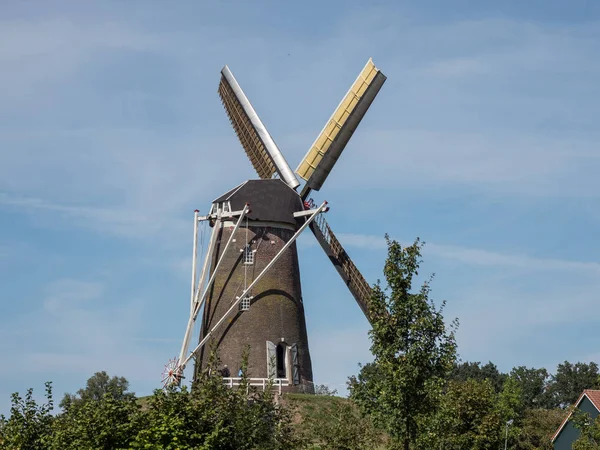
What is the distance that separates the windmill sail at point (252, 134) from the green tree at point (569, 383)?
1936 inches

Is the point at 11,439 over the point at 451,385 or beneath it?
beneath

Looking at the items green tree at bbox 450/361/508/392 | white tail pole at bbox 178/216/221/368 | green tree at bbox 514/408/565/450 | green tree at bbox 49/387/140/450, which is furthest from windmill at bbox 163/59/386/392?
green tree at bbox 450/361/508/392

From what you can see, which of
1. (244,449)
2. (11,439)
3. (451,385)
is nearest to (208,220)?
(451,385)

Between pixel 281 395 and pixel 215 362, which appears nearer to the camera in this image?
pixel 215 362

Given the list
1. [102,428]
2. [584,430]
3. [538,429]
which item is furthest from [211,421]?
[538,429]

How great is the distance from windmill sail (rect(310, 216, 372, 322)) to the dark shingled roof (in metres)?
2.20

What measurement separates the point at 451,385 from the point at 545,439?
14.0 m

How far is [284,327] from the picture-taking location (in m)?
54.4

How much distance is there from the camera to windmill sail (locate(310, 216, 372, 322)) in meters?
56.5

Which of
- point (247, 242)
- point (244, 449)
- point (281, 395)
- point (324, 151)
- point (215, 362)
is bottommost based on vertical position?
point (244, 449)

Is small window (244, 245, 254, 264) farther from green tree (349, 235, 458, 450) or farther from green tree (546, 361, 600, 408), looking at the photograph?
green tree (546, 361, 600, 408)

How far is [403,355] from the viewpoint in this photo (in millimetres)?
29281

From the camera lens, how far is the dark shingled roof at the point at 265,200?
54.7 m

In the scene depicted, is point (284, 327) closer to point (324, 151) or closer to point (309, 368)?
point (309, 368)
